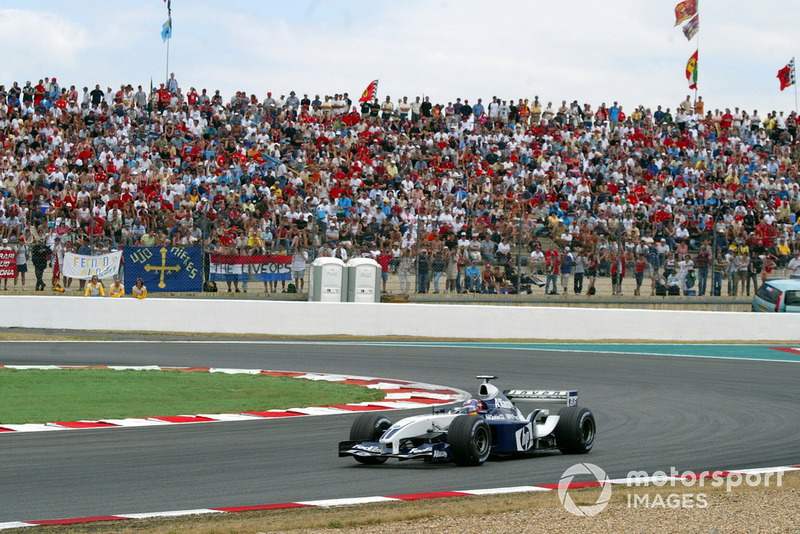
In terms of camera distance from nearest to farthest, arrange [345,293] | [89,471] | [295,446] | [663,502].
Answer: [663,502] → [89,471] → [295,446] → [345,293]

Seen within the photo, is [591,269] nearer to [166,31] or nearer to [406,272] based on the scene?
[406,272]

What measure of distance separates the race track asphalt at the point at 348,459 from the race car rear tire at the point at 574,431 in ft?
0.41

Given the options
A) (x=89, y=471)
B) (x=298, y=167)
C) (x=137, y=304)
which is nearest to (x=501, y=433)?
(x=89, y=471)

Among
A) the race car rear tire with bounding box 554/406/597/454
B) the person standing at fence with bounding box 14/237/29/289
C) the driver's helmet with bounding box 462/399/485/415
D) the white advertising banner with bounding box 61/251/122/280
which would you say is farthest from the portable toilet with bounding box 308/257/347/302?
the driver's helmet with bounding box 462/399/485/415

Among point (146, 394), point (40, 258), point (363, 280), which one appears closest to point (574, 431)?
point (146, 394)

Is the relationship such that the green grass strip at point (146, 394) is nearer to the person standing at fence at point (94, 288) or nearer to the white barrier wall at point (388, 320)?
the white barrier wall at point (388, 320)

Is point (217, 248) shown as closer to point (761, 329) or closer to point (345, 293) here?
point (345, 293)

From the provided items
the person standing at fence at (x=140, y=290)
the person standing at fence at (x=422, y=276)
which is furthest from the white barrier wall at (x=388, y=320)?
the person standing at fence at (x=422, y=276)

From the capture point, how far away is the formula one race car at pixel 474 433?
8820mm

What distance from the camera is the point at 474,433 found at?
8844mm

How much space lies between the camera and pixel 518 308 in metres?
23.2

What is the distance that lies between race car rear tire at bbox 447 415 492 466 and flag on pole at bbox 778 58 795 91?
37.4 m

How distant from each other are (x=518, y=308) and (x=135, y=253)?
8690mm

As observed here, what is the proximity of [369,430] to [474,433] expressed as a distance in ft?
2.86
